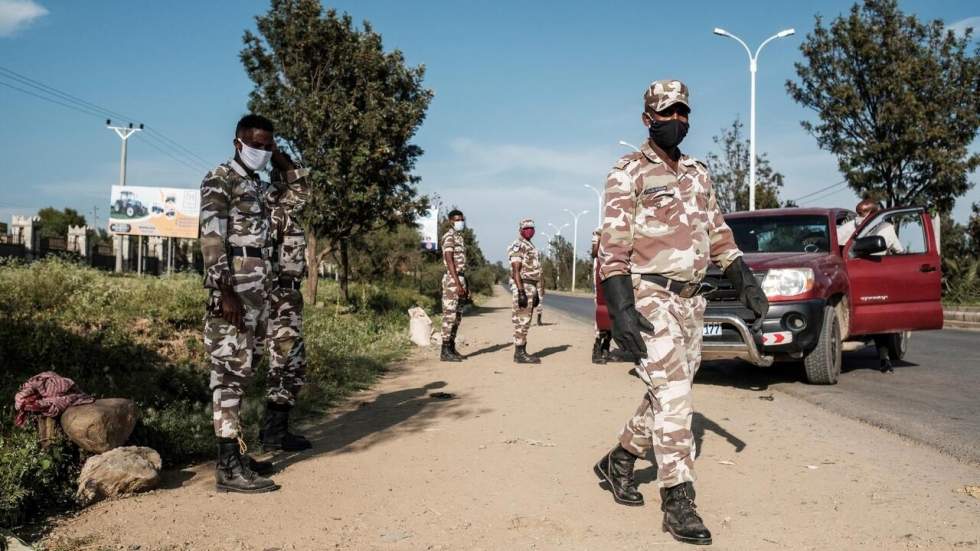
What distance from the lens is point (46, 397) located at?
13.6ft

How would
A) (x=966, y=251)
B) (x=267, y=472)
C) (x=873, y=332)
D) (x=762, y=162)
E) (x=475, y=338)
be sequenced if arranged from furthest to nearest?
(x=762, y=162) → (x=966, y=251) → (x=475, y=338) → (x=873, y=332) → (x=267, y=472)

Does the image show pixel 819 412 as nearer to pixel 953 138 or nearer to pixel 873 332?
pixel 873 332

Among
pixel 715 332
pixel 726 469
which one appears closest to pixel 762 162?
pixel 715 332

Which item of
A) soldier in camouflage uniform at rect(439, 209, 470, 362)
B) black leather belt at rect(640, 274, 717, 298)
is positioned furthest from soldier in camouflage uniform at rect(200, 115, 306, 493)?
soldier in camouflage uniform at rect(439, 209, 470, 362)

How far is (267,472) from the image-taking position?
4406mm

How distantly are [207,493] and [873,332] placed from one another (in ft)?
23.3

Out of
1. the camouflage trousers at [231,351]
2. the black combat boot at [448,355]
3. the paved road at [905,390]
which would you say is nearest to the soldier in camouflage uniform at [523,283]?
the black combat boot at [448,355]

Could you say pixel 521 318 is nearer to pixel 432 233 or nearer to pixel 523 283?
pixel 523 283

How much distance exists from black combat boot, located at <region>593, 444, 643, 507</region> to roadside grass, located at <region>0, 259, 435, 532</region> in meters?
2.67

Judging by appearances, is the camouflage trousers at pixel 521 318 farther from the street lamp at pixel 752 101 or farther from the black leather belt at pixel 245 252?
the street lamp at pixel 752 101

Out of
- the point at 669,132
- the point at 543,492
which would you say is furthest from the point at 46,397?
the point at 669,132

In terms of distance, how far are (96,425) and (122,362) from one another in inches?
140

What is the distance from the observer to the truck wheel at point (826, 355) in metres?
7.42

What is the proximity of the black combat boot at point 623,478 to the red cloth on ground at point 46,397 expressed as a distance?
2935mm
